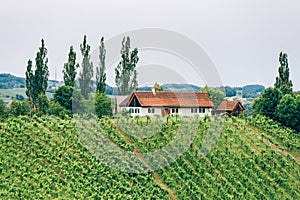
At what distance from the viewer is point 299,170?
28.4m

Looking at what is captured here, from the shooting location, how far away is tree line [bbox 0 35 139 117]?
38.0 meters

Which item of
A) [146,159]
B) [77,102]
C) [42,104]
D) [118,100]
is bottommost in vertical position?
[146,159]

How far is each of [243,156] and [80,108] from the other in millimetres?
11915

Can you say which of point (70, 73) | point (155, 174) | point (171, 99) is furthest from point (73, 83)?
point (155, 174)

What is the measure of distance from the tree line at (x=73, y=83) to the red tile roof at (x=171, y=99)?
8.92 feet

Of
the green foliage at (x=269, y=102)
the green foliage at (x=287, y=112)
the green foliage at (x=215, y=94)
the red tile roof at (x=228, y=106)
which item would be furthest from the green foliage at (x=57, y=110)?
→ the green foliage at (x=287, y=112)

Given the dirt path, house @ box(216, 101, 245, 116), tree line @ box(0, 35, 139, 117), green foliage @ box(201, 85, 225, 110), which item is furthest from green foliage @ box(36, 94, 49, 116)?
green foliage @ box(201, 85, 225, 110)

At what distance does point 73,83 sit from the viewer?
4184 cm

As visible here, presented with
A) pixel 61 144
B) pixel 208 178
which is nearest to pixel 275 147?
pixel 208 178

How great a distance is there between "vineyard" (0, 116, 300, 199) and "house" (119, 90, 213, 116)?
3.01 meters

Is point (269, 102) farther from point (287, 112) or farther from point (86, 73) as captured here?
point (86, 73)

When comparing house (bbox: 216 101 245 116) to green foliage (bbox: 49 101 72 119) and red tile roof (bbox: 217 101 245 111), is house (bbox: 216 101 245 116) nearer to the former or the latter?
red tile roof (bbox: 217 101 245 111)

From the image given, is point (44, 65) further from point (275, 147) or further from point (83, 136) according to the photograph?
point (275, 147)

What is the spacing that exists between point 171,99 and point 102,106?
3914 millimetres
